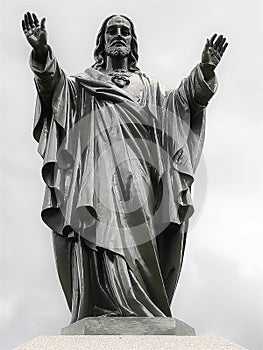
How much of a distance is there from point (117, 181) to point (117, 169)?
0.51 ft

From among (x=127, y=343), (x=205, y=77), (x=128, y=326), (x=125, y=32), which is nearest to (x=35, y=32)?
(x=125, y=32)

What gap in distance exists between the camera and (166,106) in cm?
903

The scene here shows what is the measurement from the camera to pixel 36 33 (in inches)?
326

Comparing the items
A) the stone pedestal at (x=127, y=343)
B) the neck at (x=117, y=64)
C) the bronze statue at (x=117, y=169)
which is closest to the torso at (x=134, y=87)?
the bronze statue at (x=117, y=169)

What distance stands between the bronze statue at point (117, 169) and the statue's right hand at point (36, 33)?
11mm

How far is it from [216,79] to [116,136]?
1.45 m

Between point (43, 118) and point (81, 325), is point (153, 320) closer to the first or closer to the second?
point (81, 325)

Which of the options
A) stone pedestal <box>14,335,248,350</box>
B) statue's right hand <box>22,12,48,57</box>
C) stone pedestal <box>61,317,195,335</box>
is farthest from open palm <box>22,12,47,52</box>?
stone pedestal <box>14,335,248,350</box>

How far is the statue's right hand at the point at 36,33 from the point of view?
324 inches

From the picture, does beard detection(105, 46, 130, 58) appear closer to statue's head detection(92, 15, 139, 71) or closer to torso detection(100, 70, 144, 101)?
statue's head detection(92, 15, 139, 71)

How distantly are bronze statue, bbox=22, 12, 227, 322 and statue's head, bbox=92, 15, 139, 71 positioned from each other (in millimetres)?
17

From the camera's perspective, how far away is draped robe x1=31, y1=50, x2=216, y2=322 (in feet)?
24.8

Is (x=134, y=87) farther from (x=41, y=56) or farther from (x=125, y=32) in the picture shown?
(x=41, y=56)

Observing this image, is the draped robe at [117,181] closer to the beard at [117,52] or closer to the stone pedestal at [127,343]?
the beard at [117,52]
